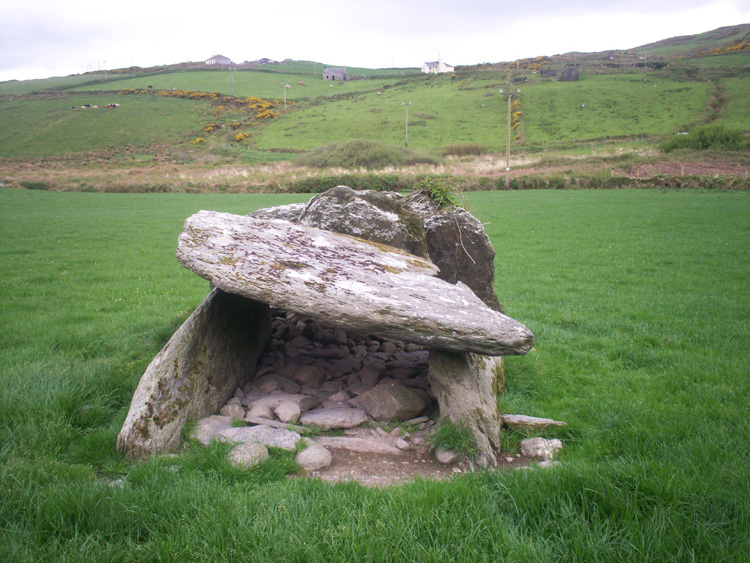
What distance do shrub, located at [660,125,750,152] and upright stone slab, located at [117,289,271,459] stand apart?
55758 mm

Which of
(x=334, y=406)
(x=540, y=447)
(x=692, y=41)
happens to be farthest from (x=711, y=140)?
(x=692, y=41)

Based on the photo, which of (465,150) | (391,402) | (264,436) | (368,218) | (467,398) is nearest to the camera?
(264,436)

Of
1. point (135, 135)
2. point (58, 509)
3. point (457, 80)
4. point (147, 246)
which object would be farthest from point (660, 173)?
point (457, 80)

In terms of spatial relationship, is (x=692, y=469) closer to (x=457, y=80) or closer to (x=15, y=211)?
(x=15, y=211)

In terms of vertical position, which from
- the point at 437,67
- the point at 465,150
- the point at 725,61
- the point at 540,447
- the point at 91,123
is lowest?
the point at 540,447

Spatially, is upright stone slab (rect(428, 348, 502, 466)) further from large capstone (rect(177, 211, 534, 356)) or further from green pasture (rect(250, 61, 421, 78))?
green pasture (rect(250, 61, 421, 78))

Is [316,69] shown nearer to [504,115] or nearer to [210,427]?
[504,115]

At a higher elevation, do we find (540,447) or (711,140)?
(711,140)

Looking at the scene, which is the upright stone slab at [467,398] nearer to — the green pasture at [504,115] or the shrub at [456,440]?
the shrub at [456,440]

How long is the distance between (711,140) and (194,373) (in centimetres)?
5926

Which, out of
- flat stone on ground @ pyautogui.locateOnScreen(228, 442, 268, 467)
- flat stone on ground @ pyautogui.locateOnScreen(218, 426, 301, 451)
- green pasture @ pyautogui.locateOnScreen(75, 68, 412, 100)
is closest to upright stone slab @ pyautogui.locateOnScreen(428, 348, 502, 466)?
flat stone on ground @ pyautogui.locateOnScreen(218, 426, 301, 451)

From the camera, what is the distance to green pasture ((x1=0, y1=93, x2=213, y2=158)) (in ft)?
214

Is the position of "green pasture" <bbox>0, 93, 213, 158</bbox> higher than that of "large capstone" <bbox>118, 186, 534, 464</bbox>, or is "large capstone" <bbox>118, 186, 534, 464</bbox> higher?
"green pasture" <bbox>0, 93, 213, 158</bbox>

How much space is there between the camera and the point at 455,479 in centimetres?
372
